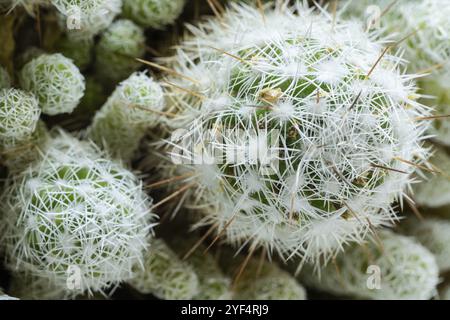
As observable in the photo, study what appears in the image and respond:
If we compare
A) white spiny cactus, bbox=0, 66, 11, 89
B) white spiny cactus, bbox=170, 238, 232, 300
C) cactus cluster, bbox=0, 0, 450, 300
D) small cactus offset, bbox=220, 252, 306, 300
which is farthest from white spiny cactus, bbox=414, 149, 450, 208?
white spiny cactus, bbox=0, 66, 11, 89

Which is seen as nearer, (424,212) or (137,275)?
(137,275)

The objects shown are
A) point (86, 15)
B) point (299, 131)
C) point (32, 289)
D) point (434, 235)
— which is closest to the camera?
point (299, 131)

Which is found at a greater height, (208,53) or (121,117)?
(208,53)

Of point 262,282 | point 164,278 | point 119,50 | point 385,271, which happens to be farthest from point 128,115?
point 385,271

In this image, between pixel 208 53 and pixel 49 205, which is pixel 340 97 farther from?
pixel 49 205

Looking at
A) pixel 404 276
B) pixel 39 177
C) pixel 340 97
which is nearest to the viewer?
pixel 340 97

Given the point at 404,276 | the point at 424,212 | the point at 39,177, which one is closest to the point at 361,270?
the point at 404,276

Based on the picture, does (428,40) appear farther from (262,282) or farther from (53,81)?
(53,81)
